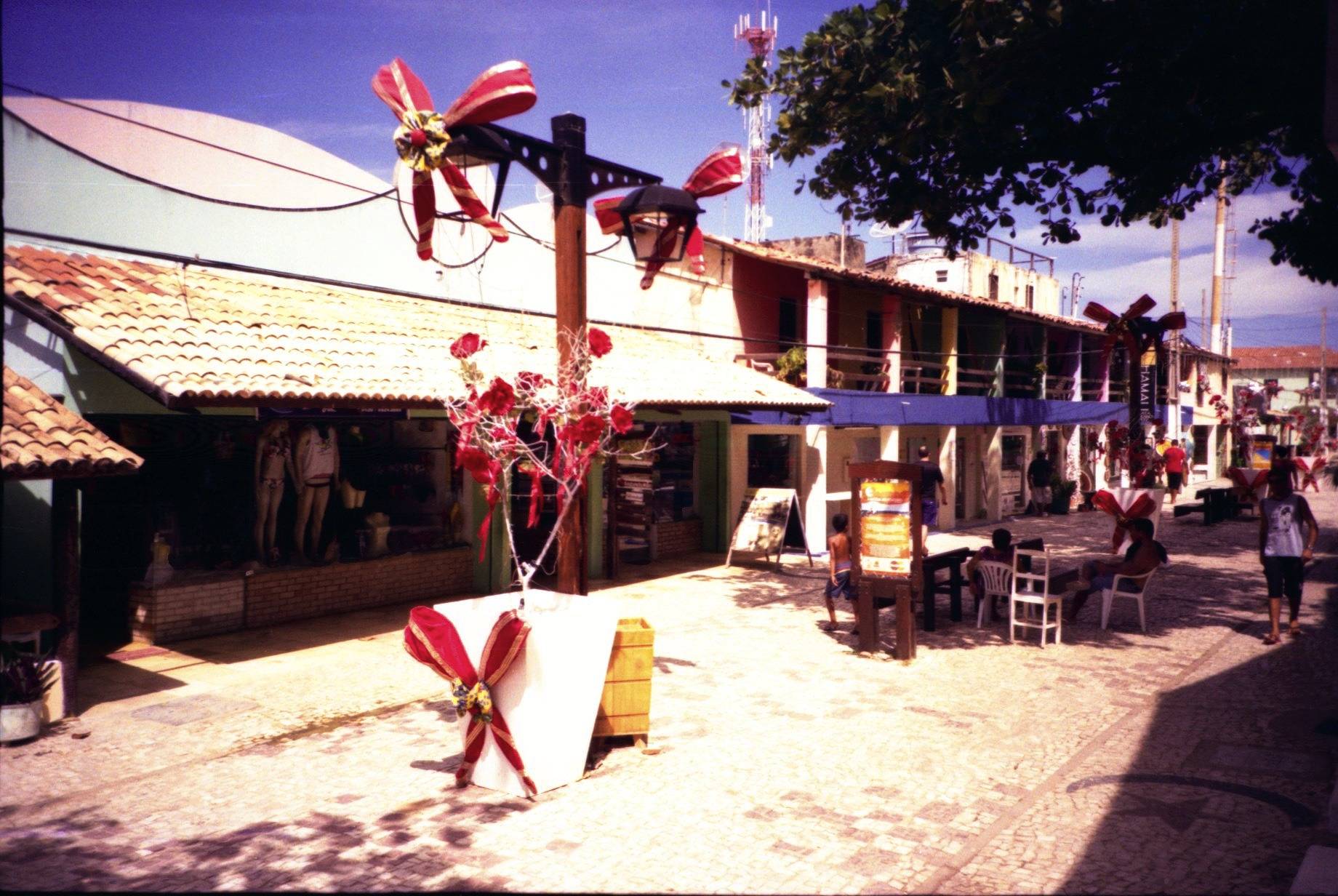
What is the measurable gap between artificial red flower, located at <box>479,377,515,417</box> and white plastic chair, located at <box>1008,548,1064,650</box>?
6.37 metres

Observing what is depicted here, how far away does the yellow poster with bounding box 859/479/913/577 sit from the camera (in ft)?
30.7

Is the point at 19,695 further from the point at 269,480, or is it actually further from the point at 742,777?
the point at 742,777

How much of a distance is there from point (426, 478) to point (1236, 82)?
32.6 feet

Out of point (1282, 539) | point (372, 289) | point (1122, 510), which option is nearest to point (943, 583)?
point (1122, 510)

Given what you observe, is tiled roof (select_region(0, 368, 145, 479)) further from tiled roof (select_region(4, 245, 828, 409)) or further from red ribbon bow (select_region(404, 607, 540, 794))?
red ribbon bow (select_region(404, 607, 540, 794))

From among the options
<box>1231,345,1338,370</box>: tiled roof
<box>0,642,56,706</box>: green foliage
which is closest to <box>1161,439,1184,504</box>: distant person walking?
<box>0,642,56,706</box>: green foliage

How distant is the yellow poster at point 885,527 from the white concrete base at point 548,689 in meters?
4.07

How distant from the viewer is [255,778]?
6.24 metres

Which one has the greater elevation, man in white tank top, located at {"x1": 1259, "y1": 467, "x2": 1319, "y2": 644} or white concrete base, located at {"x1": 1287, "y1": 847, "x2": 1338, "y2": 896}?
man in white tank top, located at {"x1": 1259, "y1": 467, "x2": 1319, "y2": 644}

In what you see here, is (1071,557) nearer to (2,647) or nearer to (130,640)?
(130,640)

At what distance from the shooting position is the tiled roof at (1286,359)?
248 feet

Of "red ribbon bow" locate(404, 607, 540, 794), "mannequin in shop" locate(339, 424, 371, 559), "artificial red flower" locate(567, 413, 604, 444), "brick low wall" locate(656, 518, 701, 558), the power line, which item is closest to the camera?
"red ribbon bow" locate(404, 607, 540, 794)

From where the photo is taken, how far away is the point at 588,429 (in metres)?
6.32

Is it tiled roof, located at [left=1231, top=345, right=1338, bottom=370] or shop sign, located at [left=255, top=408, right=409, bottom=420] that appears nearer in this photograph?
shop sign, located at [left=255, top=408, right=409, bottom=420]
